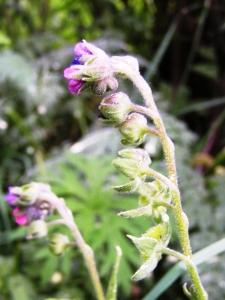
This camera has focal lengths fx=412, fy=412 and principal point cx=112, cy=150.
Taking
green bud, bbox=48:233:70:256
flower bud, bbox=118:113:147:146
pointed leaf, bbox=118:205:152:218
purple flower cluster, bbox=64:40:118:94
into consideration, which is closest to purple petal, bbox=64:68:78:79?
purple flower cluster, bbox=64:40:118:94

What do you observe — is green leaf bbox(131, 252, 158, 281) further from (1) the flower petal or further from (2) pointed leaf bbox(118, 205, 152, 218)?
(1) the flower petal

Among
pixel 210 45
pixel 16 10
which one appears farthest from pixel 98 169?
pixel 16 10

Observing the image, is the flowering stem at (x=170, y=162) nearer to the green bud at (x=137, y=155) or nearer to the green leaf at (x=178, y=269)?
the green bud at (x=137, y=155)

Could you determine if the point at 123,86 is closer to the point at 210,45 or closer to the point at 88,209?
the point at 210,45

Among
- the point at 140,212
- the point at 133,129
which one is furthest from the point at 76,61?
the point at 140,212

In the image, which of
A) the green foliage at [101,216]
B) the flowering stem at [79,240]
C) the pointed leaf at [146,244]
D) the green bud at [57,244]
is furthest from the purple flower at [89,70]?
the green foliage at [101,216]

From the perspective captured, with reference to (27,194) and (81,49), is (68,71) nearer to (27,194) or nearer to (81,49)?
(81,49)
